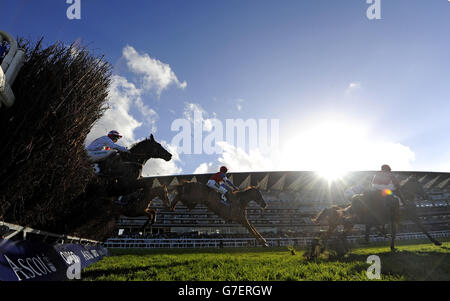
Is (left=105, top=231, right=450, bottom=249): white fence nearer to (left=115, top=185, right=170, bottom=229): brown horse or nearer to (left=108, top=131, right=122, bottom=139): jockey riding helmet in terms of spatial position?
(left=115, top=185, right=170, bottom=229): brown horse

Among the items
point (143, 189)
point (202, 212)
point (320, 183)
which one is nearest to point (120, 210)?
point (143, 189)

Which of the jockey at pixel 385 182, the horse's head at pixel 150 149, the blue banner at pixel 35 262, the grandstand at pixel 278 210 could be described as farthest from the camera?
the grandstand at pixel 278 210

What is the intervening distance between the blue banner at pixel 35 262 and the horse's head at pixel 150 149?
269 cm

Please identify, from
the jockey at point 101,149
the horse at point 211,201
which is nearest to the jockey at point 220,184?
the horse at point 211,201

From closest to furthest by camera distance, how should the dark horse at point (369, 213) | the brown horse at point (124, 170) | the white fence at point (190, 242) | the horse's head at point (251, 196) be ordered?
the brown horse at point (124, 170) < the dark horse at point (369, 213) < the horse's head at point (251, 196) < the white fence at point (190, 242)

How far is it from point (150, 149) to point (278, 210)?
2909 centimetres

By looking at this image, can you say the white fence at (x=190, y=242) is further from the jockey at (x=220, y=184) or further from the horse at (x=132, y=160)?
the horse at (x=132, y=160)

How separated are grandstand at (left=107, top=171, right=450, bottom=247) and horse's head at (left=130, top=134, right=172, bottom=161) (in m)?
19.5

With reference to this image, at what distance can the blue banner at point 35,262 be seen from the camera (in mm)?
2578

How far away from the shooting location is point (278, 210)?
105 feet

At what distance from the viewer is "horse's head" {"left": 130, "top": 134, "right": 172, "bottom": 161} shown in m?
6.09

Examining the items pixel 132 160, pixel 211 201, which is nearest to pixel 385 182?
pixel 211 201

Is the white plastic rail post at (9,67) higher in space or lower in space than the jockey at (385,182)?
higher
